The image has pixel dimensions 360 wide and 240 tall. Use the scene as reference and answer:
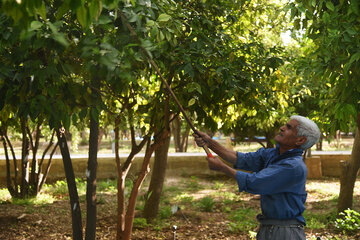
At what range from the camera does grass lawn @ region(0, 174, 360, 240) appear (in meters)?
6.80

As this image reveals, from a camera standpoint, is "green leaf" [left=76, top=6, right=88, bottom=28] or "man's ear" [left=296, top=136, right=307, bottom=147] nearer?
"green leaf" [left=76, top=6, right=88, bottom=28]

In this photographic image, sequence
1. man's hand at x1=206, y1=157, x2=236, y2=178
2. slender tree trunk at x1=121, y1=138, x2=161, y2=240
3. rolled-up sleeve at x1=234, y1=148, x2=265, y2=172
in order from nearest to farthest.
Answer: man's hand at x1=206, y1=157, x2=236, y2=178 → rolled-up sleeve at x1=234, y1=148, x2=265, y2=172 → slender tree trunk at x1=121, y1=138, x2=161, y2=240

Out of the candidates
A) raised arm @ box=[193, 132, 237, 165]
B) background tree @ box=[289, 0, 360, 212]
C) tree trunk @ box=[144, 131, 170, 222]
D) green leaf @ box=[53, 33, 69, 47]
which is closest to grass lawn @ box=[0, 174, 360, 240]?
tree trunk @ box=[144, 131, 170, 222]

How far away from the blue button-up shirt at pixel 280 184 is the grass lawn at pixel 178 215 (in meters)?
3.12

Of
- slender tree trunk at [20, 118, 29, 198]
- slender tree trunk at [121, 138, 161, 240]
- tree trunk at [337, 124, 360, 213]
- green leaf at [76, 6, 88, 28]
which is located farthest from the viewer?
slender tree trunk at [20, 118, 29, 198]

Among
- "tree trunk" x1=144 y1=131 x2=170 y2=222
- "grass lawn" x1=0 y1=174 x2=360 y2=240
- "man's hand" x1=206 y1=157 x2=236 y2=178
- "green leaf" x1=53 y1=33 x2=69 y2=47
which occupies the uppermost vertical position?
"green leaf" x1=53 y1=33 x2=69 y2=47

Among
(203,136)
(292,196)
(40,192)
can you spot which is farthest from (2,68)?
(40,192)

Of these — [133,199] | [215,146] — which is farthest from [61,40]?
[133,199]

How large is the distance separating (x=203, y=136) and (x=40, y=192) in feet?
24.3

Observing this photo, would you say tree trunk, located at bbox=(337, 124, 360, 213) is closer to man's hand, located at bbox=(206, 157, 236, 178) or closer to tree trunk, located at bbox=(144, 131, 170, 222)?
tree trunk, located at bbox=(144, 131, 170, 222)

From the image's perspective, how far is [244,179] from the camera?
2.84m

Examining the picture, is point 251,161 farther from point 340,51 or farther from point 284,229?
point 340,51

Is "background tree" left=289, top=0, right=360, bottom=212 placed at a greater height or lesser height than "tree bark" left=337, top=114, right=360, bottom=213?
greater

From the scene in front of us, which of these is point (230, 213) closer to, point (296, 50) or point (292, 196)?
point (296, 50)
